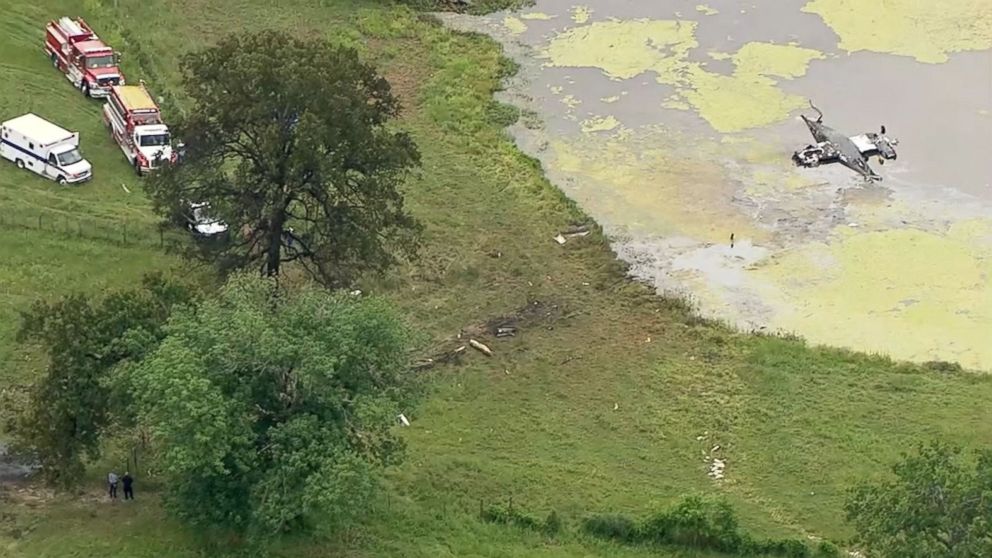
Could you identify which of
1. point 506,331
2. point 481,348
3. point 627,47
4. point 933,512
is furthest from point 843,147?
point 933,512

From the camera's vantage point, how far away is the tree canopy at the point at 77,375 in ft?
84.4

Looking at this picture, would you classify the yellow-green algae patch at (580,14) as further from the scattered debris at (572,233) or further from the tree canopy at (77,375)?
the tree canopy at (77,375)

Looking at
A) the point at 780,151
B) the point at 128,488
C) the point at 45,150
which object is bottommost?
the point at 128,488

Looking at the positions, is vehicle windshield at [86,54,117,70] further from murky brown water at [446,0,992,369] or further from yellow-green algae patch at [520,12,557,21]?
yellow-green algae patch at [520,12,557,21]

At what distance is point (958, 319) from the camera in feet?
117

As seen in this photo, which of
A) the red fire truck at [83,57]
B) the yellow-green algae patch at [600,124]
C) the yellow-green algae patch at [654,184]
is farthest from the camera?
the yellow-green algae patch at [600,124]

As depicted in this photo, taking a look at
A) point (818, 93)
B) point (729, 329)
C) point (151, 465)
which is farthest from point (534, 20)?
point (151, 465)

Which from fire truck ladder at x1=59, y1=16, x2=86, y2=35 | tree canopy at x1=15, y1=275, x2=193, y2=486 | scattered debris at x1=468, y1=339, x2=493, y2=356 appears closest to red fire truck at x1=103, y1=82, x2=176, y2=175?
fire truck ladder at x1=59, y1=16, x2=86, y2=35

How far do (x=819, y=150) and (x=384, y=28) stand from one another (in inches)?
704

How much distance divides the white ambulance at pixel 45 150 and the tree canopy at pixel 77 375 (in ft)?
45.2

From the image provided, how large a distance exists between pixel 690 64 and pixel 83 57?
21.1m

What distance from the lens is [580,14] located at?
52.7m

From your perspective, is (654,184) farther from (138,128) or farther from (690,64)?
(138,128)

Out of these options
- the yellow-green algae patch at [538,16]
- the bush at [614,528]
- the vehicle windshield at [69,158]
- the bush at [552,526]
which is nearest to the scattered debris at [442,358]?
the bush at [552,526]
